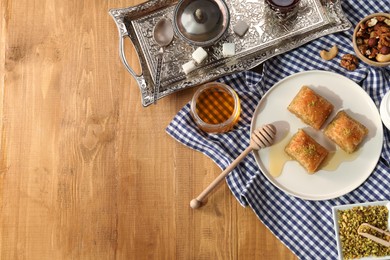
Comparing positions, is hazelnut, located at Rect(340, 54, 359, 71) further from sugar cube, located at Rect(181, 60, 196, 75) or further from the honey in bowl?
sugar cube, located at Rect(181, 60, 196, 75)

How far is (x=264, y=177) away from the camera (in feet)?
7.27

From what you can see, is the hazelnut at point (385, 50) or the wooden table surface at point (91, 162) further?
the wooden table surface at point (91, 162)

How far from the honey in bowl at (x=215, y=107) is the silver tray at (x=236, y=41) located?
49mm

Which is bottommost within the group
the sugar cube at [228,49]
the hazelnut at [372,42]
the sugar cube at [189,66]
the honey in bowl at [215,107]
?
the honey in bowl at [215,107]

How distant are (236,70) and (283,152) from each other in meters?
0.37

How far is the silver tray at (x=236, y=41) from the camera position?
2.22 metres

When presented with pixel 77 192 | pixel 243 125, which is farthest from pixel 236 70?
pixel 77 192

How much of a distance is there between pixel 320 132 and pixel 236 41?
1.60 ft

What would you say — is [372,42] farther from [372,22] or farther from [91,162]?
[91,162]

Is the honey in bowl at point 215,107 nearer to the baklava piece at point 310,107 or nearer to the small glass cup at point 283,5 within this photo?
the baklava piece at point 310,107

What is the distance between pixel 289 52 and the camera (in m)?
2.24

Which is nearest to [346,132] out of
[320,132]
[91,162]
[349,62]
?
[320,132]

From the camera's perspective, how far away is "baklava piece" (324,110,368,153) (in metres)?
2.11

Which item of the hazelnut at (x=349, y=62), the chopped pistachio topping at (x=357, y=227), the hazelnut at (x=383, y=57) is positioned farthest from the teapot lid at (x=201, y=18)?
the chopped pistachio topping at (x=357, y=227)
